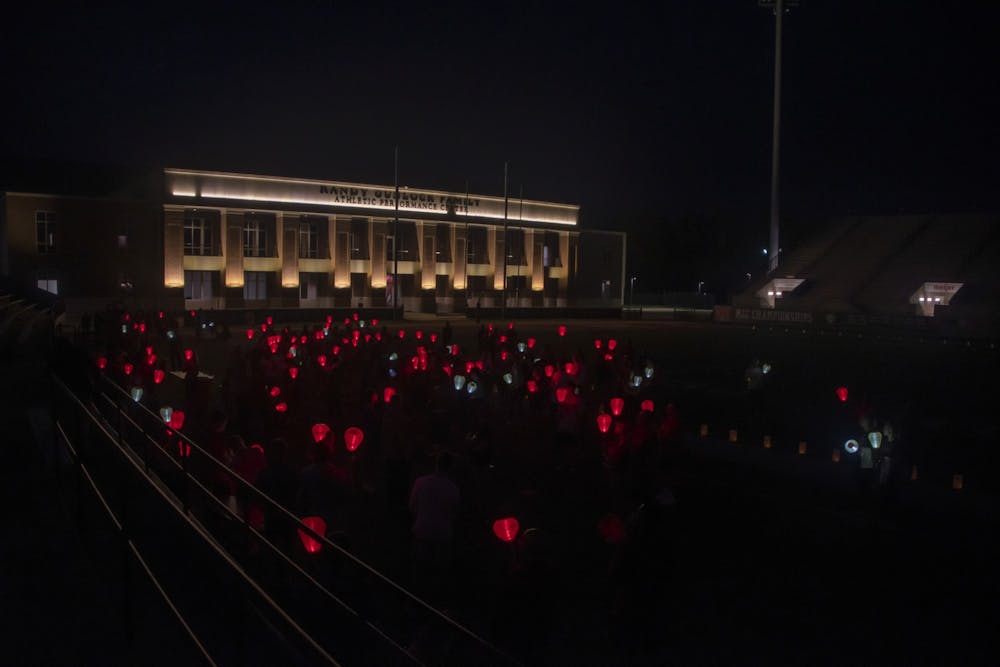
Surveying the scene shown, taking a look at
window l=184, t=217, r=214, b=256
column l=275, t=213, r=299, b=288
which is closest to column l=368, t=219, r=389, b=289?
column l=275, t=213, r=299, b=288

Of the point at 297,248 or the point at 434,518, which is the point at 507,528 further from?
the point at 297,248

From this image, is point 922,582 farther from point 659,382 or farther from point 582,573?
point 659,382

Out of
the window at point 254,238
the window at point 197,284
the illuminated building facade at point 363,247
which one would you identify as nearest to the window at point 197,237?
the illuminated building facade at point 363,247

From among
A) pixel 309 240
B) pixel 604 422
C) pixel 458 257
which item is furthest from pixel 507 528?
pixel 458 257

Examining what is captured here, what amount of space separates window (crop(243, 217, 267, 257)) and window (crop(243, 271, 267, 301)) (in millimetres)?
1282

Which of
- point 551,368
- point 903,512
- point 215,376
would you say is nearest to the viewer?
point 903,512

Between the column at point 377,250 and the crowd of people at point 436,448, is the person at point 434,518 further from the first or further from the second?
the column at point 377,250

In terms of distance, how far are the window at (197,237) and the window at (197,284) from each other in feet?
4.43

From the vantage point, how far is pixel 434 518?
22.4 ft

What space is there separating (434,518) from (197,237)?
164 ft

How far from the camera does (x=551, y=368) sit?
1591 cm

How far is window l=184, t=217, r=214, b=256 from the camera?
51906 millimetres

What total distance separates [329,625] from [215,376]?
18892 mm

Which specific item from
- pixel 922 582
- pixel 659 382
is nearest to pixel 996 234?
pixel 659 382
